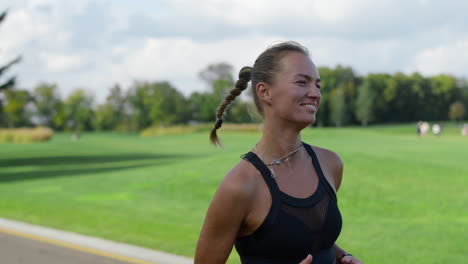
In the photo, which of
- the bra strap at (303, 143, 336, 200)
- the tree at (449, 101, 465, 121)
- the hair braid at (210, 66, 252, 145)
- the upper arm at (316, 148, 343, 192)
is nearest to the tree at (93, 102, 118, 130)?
the tree at (449, 101, 465, 121)

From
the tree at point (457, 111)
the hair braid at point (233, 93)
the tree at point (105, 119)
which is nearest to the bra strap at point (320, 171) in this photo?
the hair braid at point (233, 93)

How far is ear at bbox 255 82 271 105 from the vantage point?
205 cm

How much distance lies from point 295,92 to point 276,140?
0.72 feet

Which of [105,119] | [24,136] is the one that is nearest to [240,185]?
[24,136]

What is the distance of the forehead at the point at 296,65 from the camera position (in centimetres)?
201

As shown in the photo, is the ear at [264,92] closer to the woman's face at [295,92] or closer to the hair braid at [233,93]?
the woman's face at [295,92]

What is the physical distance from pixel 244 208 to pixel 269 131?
345 millimetres

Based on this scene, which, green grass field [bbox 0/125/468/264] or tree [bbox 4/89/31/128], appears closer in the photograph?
green grass field [bbox 0/125/468/264]

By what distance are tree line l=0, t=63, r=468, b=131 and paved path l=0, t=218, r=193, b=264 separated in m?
74.4

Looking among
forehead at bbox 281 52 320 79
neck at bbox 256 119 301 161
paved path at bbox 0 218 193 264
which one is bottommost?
paved path at bbox 0 218 193 264

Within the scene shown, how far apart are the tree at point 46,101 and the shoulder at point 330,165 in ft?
345

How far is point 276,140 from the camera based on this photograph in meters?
2.09

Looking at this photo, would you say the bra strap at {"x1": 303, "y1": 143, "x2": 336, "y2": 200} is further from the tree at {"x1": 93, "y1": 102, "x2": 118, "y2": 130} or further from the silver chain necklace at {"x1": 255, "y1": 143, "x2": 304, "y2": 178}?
the tree at {"x1": 93, "y1": 102, "x2": 118, "y2": 130}

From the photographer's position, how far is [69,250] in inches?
310
